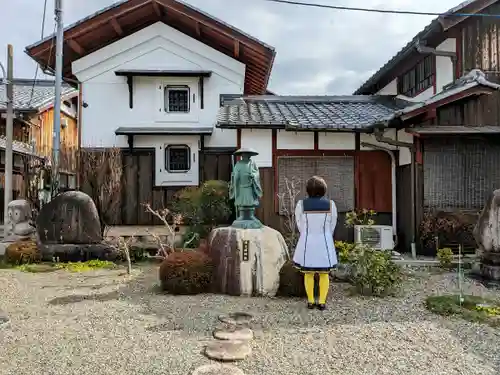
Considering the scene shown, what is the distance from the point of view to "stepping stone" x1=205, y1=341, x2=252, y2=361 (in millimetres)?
4262

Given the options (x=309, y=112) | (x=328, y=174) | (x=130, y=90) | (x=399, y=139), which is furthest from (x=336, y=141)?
(x=130, y=90)

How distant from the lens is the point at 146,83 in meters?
12.7

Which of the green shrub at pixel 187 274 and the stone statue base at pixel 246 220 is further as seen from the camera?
the stone statue base at pixel 246 220

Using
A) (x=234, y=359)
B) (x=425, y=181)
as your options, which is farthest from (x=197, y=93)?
(x=234, y=359)

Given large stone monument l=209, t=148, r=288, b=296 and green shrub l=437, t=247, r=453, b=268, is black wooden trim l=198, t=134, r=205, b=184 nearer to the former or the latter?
large stone monument l=209, t=148, r=288, b=296

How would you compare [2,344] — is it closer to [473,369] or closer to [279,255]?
[279,255]

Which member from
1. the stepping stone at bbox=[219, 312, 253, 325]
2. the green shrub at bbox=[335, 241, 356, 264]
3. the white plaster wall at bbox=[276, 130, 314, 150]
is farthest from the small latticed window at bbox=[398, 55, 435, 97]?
the stepping stone at bbox=[219, 312, 253, 325]

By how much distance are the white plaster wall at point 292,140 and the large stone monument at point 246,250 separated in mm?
4301

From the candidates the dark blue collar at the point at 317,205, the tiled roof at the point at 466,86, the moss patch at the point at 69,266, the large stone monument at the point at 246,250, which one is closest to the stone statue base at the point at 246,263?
the large stone monument at the point at 246,250

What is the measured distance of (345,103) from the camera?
14.0 m

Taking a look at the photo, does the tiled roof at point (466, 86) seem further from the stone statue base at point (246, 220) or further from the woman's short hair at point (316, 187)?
the stone statue base at point (246, 220)

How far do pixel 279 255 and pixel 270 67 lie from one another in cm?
789

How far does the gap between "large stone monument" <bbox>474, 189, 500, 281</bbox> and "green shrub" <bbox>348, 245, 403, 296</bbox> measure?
1.98 meters

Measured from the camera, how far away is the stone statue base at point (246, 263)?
22.5 ft
